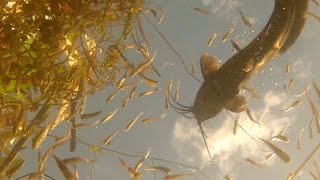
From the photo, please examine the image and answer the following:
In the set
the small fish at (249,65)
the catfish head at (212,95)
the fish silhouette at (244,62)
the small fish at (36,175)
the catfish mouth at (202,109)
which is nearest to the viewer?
the small fish at (36,175)

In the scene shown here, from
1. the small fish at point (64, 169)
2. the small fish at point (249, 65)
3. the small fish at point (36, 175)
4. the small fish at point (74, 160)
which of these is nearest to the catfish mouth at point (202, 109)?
the small fish at point (249, 65)

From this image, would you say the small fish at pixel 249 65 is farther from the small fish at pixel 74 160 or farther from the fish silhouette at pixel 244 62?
the small fish at pixel 74 160

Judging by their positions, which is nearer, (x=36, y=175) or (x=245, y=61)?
(x=36, y=175)

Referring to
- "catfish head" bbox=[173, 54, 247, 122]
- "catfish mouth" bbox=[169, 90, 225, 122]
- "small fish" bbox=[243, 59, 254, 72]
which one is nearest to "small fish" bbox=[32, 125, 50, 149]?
"catfish mouth" bbox=[169, 90, 225, 122]

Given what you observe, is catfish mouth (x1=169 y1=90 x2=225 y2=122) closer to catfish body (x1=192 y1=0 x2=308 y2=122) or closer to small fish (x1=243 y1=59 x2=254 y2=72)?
catfish body (x1=192 y1=0 x2=308 y2=122)

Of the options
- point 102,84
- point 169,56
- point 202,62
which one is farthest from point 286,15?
point 169,56

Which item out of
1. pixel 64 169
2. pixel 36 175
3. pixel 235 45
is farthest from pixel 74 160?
pixel 235 45

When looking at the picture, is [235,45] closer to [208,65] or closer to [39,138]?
[208,65]
